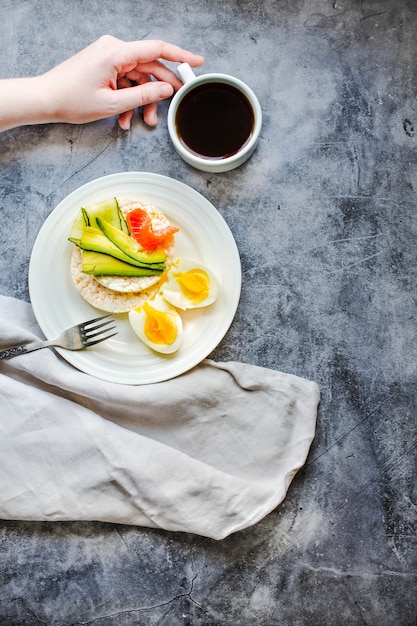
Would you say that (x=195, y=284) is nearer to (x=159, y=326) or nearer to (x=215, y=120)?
(x=159, y=326)

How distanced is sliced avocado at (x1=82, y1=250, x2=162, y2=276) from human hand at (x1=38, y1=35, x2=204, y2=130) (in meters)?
0.37

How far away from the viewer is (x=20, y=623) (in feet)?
5.08

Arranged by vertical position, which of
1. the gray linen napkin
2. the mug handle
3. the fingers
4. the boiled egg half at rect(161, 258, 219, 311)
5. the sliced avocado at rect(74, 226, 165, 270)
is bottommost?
the gray linen napkin

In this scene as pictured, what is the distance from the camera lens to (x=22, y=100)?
152 cm

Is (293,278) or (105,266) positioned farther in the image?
(293,278)

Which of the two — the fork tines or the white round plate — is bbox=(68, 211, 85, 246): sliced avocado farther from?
the fork tines

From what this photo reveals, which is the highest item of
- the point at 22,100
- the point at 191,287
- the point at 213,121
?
the point at 22,100

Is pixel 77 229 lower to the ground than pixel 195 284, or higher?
higher

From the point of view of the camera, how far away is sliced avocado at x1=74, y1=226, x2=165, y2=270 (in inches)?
57.4

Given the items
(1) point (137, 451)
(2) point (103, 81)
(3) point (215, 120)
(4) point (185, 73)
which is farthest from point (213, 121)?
(1) point (137, 451)

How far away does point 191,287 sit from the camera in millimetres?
1466

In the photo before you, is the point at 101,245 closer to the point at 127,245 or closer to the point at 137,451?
the point at 127,245

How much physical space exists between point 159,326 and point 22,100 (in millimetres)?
672

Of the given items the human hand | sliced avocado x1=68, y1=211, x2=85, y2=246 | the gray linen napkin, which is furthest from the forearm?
the gray linen napkin
